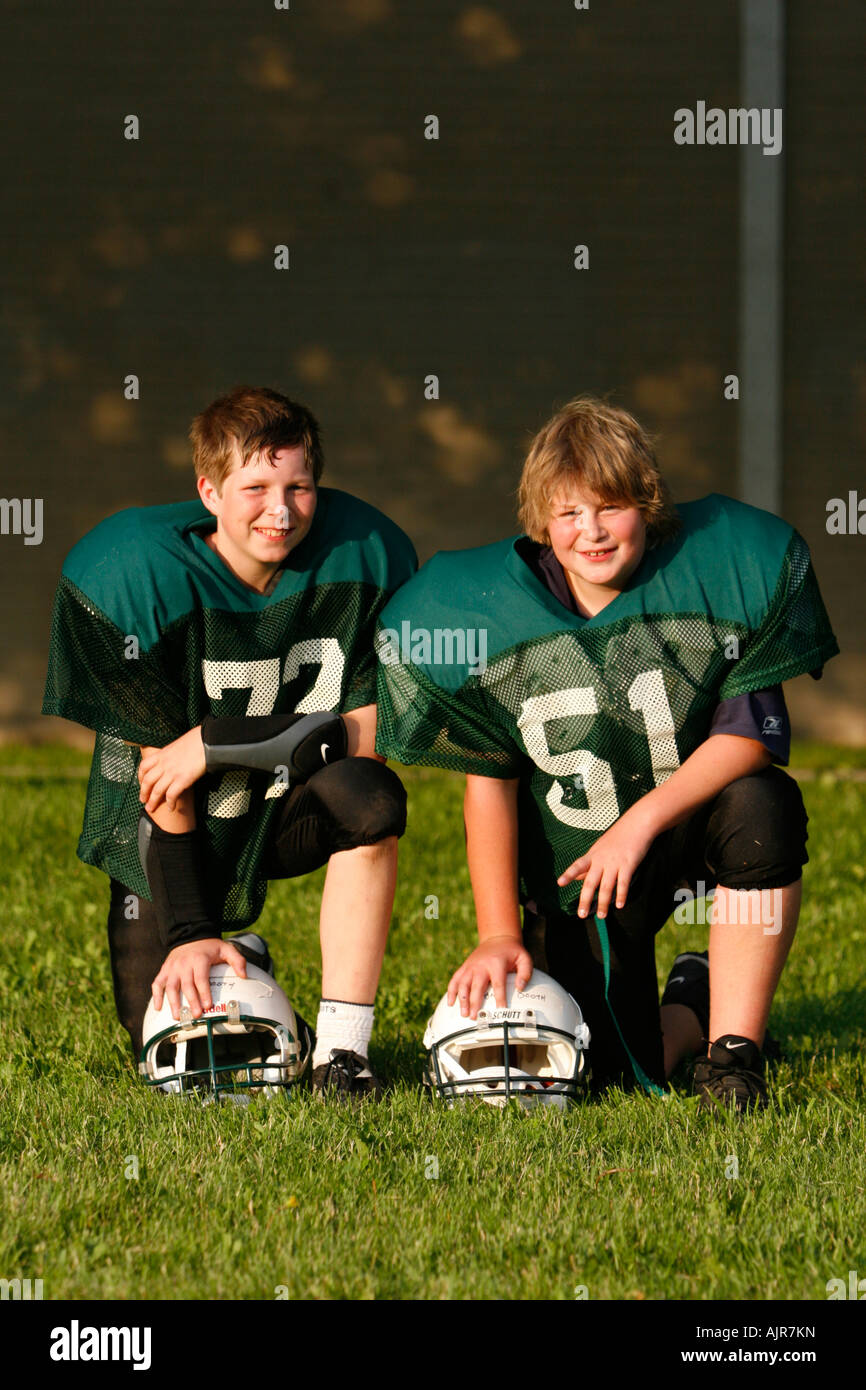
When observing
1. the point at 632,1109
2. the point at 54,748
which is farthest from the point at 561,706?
the point at 54,748

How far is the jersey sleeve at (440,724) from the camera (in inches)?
115

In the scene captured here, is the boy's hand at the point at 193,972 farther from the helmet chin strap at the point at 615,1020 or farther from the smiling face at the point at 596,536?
the smiling face at the point at 596,536

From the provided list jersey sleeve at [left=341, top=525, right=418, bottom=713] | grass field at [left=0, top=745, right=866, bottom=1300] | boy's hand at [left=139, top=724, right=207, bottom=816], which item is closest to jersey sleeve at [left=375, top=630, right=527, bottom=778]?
jersey sleeve at [left=341, top=525, right=418, bottom=713]

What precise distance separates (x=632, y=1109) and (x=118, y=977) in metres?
1.15

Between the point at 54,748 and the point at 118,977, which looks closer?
the point at 118,977

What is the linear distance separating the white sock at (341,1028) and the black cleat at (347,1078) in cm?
→ 2

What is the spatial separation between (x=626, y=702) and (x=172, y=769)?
0.89 meters

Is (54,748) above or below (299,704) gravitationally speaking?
above

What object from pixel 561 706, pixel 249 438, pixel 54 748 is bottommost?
pixel 561 706

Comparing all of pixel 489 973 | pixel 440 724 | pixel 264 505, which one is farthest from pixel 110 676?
pixel 489 973

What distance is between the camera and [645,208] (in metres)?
8.34

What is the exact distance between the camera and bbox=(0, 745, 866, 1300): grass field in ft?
7.08

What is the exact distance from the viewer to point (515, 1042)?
9.55ft

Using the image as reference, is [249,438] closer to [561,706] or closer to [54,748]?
[561,706]
